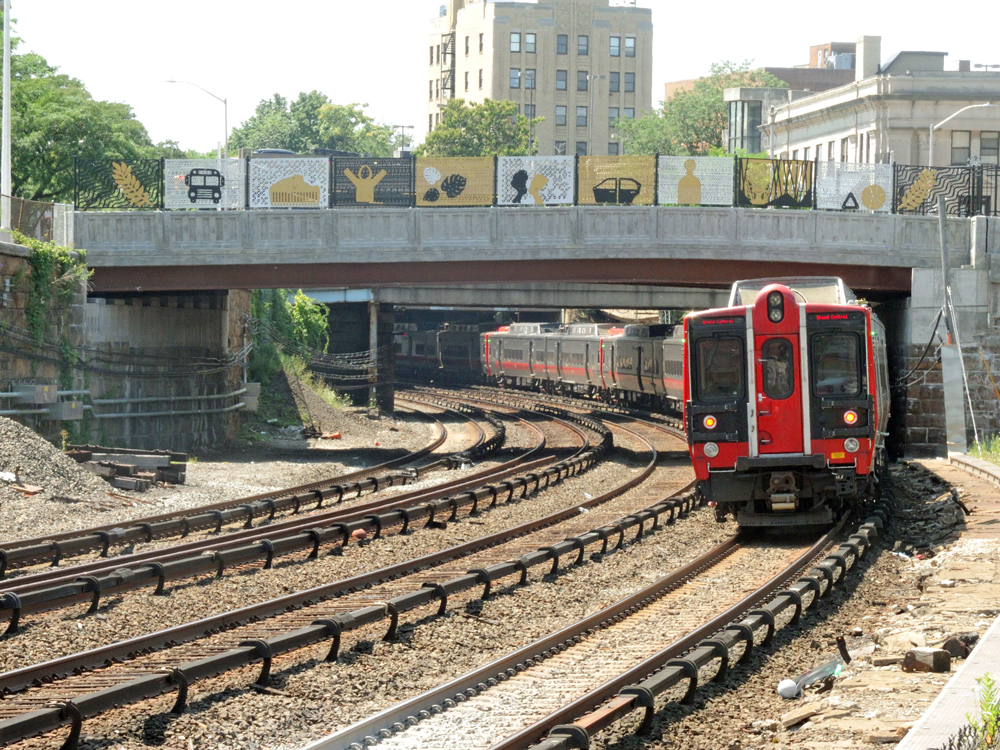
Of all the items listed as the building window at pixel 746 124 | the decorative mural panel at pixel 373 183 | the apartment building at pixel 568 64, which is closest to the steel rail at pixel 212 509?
the decorative mural panel at pixel 373 183

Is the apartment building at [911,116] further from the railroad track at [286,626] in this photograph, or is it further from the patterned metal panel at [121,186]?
the railroad track at [286,626]

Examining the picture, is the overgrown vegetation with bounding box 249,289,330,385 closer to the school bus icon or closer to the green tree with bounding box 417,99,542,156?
the school bus icon

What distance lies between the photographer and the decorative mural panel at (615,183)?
29359mm

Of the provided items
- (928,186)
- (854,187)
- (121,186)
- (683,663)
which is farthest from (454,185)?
(683,663)

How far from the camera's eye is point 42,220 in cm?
2762

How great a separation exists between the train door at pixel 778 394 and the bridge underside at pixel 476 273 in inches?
543

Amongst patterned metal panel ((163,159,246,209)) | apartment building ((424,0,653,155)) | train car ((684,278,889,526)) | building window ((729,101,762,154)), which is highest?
apartment building ((424,0,653,155))

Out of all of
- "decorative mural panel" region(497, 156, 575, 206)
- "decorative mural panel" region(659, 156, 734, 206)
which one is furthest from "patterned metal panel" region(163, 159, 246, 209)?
"decorative mural panel" region(659, 156, 734, 206)

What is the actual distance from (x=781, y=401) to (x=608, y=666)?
7217mm

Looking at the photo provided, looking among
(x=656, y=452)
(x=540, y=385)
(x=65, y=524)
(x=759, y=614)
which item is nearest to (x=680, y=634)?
(x=759, y=614)

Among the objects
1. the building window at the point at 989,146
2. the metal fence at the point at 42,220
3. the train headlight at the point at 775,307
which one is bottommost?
the train headlight at the point at 775,307

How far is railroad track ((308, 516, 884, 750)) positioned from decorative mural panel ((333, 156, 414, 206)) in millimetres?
16691

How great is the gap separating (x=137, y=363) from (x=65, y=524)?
12782 mm

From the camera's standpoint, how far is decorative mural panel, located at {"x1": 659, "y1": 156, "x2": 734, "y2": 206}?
2945 centimetres
